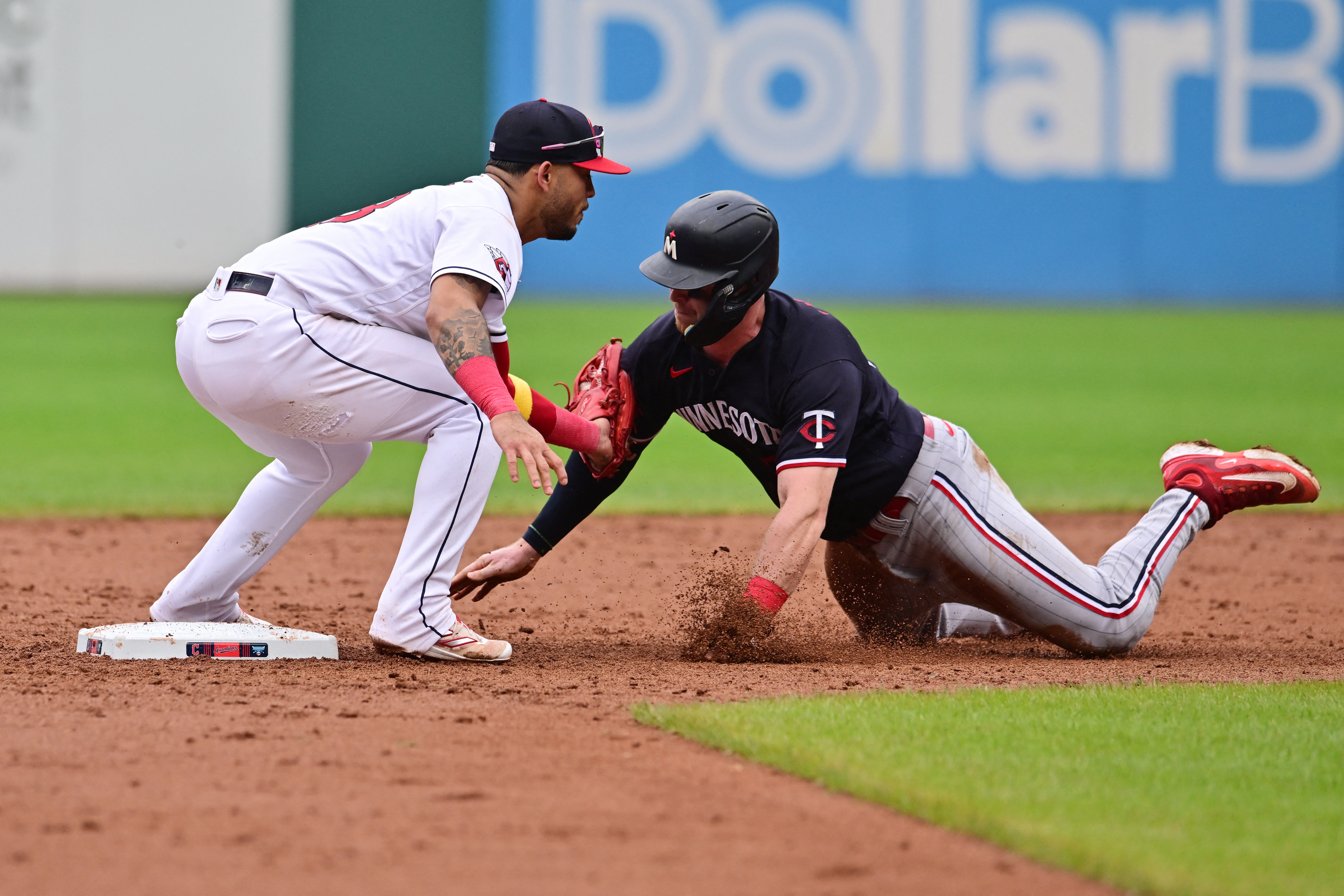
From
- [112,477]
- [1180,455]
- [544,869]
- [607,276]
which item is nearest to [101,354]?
[112,477]

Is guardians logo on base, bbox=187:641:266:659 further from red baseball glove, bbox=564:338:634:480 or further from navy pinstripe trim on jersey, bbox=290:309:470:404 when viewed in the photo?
red baseball glove, bbox=564:338:634:480

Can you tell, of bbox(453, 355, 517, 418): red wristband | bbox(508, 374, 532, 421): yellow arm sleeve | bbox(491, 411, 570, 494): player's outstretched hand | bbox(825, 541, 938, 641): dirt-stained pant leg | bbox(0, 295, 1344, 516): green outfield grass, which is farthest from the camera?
bbox(0, 295, 1344, 516): green outfield grass

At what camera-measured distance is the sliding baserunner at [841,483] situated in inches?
172

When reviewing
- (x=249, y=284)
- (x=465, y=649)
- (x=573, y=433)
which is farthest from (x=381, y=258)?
(x=465, y=649)

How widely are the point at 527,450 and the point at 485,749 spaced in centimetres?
80

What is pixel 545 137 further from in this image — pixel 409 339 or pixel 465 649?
pixel 465 649

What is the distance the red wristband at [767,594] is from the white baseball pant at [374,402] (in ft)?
2.67

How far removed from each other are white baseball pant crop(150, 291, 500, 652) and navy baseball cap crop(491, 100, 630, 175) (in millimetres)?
615

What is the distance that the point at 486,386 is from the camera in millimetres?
4031

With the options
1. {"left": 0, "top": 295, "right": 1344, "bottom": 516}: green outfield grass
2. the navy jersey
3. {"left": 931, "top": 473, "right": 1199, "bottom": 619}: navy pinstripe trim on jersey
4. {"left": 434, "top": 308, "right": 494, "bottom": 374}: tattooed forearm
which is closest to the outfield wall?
{"left": 0, "top": 295, "right": 1344, "bottom": 516}: green outfield grass

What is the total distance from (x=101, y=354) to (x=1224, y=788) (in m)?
15.3

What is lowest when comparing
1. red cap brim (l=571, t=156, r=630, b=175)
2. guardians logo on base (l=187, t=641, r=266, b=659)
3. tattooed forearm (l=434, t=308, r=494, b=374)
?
guardians logo on base (l=187, t=641, r=266, b=659)

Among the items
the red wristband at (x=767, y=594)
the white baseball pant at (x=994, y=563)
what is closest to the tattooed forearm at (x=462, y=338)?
the red wristband at (x=767, y=594)

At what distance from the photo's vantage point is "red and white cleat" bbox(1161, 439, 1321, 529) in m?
5.16
